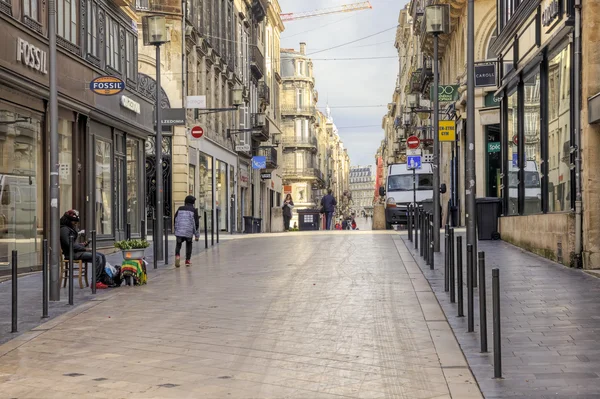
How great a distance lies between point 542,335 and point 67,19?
584 inches

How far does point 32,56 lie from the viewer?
17594mm

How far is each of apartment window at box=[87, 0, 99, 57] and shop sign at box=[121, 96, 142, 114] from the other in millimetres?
2384

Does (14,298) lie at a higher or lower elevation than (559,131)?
lower

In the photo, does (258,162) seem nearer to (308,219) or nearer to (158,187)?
(308,219)

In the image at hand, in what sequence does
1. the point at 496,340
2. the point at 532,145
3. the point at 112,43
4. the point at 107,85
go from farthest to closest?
the point at 112,43 → the point at 532,145 → the point at 107,85 → the point at 496,340

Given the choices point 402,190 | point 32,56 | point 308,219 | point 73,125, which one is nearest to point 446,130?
point 73,125

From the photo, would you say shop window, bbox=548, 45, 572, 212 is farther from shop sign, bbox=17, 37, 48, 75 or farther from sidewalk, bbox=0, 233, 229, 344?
shop sign, bbox=17, 37, 48, 75

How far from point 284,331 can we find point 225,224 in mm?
37778

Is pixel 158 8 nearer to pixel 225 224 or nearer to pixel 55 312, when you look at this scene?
pixel 225 224

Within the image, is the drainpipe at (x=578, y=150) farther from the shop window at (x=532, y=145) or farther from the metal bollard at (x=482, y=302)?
the metal bollard at (x=482, y=302)

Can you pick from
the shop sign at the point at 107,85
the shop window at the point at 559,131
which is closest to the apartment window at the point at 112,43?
the shop sign at the point at 107,85

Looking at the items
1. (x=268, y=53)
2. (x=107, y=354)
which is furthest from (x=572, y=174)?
(x=268, y=53)

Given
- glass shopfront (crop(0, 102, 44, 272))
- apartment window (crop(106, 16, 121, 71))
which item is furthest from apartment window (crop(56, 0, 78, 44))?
apartment window (crop(106, 16, 121, 71))

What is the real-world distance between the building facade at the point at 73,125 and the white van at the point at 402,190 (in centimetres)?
1051
